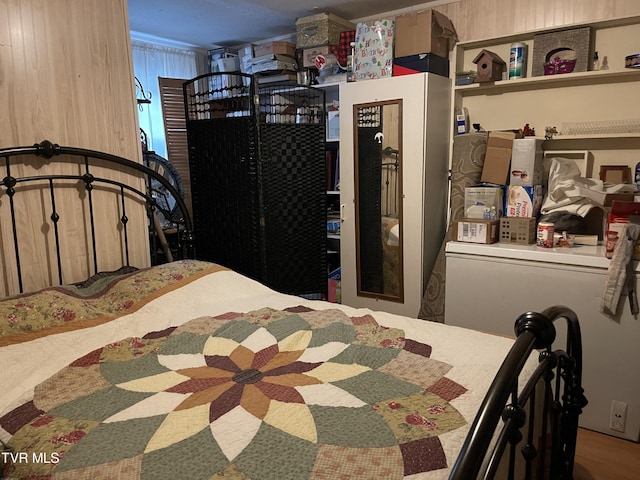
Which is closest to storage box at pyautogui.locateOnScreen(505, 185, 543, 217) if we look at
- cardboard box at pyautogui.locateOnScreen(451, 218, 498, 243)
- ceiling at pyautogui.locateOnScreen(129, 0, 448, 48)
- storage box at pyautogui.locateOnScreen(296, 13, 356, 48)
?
cardboard box at pyautogui.locateOnScreen(451, 218, 498, 243)

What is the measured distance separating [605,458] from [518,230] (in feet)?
3.65

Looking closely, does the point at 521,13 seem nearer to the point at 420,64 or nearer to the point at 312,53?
the point at 420,64

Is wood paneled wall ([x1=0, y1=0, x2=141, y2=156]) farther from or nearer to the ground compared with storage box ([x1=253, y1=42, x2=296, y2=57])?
nearer to the ground

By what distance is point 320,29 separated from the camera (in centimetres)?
340

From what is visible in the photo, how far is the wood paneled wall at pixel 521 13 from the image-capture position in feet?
8.55

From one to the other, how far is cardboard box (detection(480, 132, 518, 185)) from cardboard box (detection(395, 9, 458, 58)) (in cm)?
71

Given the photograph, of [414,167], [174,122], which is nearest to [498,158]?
[414,167]

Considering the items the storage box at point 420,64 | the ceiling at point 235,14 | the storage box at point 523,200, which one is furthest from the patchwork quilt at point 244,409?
the ceiling at point 235,14

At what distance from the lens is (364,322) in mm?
1769

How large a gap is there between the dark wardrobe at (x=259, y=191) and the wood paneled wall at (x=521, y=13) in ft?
3.63

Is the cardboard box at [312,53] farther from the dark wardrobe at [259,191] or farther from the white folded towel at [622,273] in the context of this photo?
the white folded towel at [622,273]

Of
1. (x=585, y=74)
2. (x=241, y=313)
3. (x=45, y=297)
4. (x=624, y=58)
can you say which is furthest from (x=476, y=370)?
(x=624, y=58)

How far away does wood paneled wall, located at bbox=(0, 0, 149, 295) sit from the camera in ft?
6.15

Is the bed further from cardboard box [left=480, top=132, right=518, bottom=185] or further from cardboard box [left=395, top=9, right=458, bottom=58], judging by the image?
cardboard box [left=395, top=9, right=458, bottom=58]
